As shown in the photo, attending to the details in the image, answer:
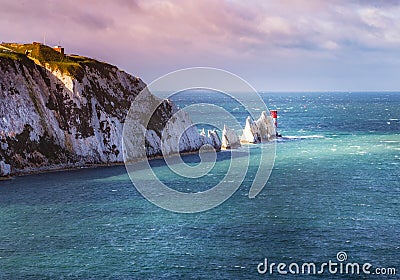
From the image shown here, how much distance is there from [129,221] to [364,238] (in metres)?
25.1

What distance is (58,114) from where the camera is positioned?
3999 inches

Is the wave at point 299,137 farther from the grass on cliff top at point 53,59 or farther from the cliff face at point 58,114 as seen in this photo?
the grass on cliff top at point 53,59

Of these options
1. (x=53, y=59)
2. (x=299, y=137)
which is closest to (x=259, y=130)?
(x=299, y=137)

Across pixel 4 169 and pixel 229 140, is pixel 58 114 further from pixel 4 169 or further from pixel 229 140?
pixel 229 140

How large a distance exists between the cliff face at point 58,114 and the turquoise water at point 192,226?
244 inches

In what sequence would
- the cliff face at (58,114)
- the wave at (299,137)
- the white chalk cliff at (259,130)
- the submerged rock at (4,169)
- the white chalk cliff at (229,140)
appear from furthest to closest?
the wave at (299,137)
the white chalk cliff at (259,130)
the white chalk cliff at (229,140)
the cliff face at (58,114)
the submerged rock at (4,169)

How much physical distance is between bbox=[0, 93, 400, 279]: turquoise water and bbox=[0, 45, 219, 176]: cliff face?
6.19m

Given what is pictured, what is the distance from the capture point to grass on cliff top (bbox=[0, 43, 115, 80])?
106 m

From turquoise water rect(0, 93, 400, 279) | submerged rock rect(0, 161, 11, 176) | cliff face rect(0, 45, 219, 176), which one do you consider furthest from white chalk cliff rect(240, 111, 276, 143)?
submerged rock rect(0, 161, 11, 176)

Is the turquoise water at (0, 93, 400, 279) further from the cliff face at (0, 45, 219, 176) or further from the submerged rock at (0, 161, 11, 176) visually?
the cliff face at (0, 45, 219, 176)

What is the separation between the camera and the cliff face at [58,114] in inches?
3669

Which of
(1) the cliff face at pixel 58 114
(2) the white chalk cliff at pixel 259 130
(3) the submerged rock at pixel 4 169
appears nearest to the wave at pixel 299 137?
(2) the white chalk cliff at pixel 259 130

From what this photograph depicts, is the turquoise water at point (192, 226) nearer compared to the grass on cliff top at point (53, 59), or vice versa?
the turquoise water at point (192, 226)

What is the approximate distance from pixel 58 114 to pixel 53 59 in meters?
14.3
